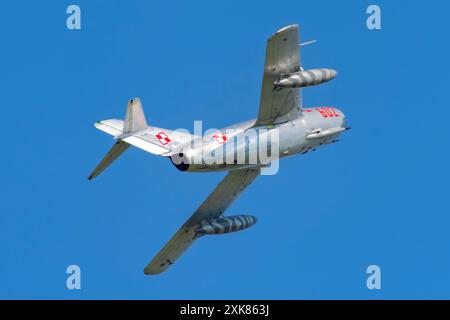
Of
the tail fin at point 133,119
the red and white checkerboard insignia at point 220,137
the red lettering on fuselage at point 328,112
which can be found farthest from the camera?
the red lettering on fuselage at point 328,112

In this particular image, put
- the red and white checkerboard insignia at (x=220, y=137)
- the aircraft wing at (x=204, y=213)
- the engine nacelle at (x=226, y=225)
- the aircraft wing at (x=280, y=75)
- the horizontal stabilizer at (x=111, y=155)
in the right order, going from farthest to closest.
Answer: the aircraft wing at (x=204, y=213) → the engine nacelle at (x=226, y=225) → the horizontal stabilizer at (x=111, y=155) → the red and white checkerboard insignia at (x=220, y=137) → the aircraft wing at (x=280, y=75)

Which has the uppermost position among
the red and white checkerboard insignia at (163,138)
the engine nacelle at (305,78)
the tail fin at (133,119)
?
the engine nacelle at (305,78)

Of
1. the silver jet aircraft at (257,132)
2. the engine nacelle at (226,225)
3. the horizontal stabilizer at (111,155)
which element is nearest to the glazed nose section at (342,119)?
the silver jet aircraft at (257,132)

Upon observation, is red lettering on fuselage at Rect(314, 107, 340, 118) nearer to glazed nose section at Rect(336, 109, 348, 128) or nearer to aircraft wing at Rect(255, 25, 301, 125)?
glazed nose section at Rect(336, 109, 348, 128)

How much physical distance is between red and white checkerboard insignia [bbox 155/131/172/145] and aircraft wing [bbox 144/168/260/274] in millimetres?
5035

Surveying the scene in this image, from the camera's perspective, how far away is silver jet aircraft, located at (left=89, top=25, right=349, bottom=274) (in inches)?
1614

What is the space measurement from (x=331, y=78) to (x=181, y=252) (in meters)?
11.4

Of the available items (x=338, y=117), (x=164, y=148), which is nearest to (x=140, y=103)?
(x=164, y=148)

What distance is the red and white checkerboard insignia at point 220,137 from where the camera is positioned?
139ft

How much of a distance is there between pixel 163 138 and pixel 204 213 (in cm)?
625

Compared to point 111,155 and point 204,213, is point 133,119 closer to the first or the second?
point 111,155

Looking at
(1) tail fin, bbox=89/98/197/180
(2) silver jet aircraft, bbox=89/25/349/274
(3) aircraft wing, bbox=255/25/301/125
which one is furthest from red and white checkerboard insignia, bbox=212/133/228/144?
(3) aircraft wing, bbox=255/25/301/125

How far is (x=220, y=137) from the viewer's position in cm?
4238

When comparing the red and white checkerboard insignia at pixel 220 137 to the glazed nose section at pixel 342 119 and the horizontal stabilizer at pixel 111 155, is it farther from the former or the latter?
the glazed nose section at pixel 342 119
